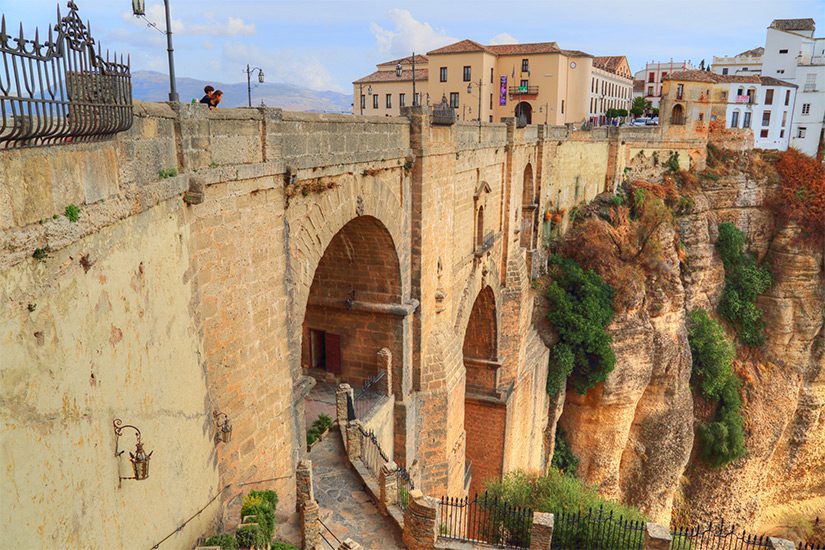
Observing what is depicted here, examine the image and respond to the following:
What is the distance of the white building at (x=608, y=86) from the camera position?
45.3 metres

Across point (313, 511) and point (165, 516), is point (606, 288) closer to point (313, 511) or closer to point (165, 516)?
point (313, 511)

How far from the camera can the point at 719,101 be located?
36.8 m

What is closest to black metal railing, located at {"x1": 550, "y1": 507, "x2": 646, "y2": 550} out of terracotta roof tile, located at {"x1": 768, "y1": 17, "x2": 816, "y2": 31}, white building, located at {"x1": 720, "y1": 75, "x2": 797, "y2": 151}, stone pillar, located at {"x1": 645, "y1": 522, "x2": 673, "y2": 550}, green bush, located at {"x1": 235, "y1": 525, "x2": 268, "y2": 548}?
stone pillar, located at {"x1": 645, "y1": 522, "x2": 673, "y2": 550}

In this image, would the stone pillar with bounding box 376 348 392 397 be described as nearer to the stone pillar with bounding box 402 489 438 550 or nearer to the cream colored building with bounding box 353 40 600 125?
the stone pillar with bounding box 402 489 438 550

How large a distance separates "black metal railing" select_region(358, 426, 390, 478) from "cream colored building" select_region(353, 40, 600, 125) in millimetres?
32138

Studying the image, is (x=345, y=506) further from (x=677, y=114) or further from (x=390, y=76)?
(x=390, y=76)

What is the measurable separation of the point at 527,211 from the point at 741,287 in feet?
47.6

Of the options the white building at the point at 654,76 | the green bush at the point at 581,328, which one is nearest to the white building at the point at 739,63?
the white building at the point at 654,76

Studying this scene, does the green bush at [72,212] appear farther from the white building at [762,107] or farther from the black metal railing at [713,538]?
the white building at [762,107]

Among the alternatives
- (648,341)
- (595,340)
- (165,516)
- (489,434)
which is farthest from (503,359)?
(165,516)

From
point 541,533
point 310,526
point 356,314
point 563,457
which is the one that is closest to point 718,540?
point 541,533

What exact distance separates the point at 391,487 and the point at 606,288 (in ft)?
49.6

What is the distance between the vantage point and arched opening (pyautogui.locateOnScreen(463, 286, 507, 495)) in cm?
1867

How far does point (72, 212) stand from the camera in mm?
3852
